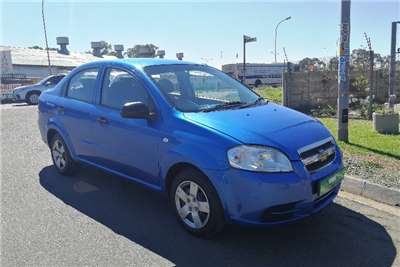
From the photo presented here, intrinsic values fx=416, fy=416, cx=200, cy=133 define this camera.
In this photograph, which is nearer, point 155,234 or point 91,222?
point 155,234

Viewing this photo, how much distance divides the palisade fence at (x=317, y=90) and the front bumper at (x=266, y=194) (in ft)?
31.9

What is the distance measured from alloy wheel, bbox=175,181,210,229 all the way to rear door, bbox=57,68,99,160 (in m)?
1.70

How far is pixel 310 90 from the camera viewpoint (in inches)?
539

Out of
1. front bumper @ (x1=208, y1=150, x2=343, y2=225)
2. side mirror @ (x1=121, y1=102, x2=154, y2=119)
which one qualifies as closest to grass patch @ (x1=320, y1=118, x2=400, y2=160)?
front bumper @ (x1=208, y1=150, x2=343, y2=225)

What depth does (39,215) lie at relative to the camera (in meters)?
4.61

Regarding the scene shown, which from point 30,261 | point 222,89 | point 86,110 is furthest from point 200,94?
point 30,261

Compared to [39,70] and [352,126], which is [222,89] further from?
[39,70]

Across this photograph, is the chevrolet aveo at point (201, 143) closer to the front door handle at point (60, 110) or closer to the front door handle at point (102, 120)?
the front door handle at point (102, 120)

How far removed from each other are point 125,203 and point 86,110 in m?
1.30

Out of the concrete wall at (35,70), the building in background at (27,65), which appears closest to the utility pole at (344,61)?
the building in background at (27,65)

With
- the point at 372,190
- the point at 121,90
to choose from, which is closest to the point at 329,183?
the point at 372,190

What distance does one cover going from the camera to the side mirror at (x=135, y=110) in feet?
13.8

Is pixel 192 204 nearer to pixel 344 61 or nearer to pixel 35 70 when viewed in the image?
pixel 344 61

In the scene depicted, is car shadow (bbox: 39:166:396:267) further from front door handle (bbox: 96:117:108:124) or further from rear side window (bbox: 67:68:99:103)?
rear side window (bbox: 67:68:99:103)
